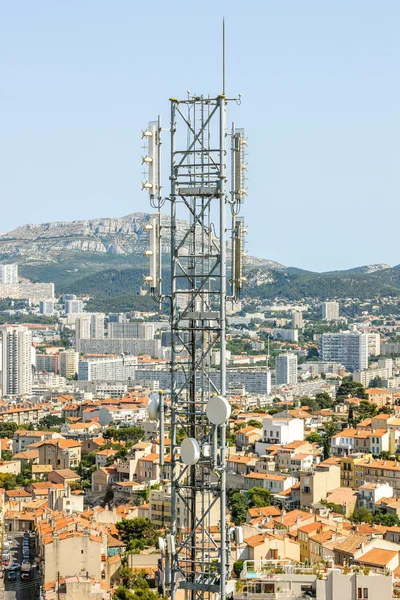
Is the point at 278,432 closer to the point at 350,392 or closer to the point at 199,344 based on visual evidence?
the point at 350,392

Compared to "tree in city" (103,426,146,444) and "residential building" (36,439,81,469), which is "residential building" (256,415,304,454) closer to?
"tree in city" (103,426,146,444)

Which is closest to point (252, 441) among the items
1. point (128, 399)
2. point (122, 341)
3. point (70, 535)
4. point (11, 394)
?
point (70, 535)

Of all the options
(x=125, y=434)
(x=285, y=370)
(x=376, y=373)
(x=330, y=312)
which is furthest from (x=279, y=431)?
(x=330, y=312)

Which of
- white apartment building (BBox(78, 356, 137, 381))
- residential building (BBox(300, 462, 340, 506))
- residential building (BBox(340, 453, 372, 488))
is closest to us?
residential building (BBox(300, 462, 340, 506))

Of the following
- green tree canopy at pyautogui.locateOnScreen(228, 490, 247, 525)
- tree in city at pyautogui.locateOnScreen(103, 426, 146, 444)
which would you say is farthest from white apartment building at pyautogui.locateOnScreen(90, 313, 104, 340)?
green tree canopy at pyautogui.locateOnScreen(228, 490, 247, 525)

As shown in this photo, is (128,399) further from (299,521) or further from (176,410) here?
(176,410)

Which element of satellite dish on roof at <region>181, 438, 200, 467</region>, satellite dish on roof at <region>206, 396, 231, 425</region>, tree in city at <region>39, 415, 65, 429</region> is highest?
satellite dish on roof at <region>206, 396, 231, 425</region>

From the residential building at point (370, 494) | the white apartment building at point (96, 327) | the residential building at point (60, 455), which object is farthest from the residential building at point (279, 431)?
the white apartment building at point (96, 327)
